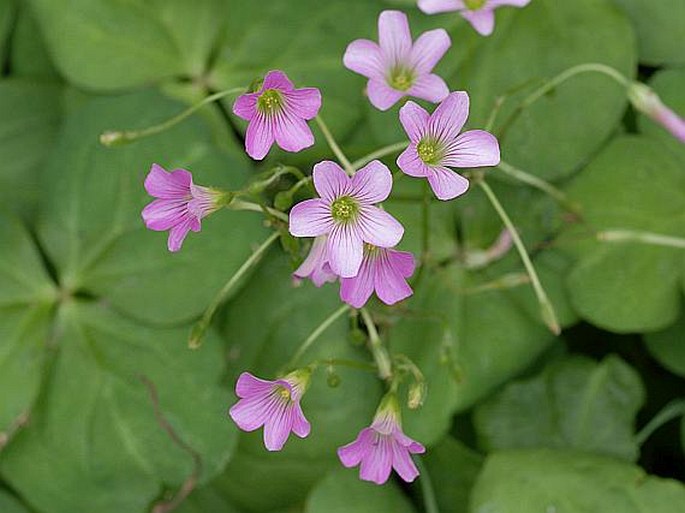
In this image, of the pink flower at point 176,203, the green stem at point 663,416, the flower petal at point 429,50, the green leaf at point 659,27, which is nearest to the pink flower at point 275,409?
the pink flower at point 176,203

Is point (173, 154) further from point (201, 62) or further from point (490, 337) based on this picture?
point (490, 337)

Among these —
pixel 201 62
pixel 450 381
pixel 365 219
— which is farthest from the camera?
pixel 201 62

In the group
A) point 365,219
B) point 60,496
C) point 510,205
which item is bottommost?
point 60,496

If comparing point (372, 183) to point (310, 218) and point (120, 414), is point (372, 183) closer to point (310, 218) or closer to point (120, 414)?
point (310, 218)

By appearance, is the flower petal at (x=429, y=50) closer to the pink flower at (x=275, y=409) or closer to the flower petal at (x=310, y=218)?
the flower petal at (x=310, y=218)

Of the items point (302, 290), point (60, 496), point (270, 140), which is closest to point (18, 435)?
point (60, 496)
